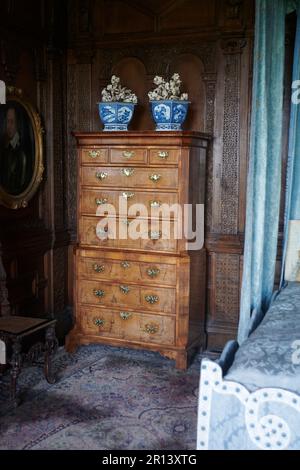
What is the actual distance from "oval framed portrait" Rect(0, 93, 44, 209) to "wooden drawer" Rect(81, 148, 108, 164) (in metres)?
0.43

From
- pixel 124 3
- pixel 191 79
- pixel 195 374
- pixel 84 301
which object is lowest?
pixel 195 374

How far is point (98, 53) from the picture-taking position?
5.04 metres

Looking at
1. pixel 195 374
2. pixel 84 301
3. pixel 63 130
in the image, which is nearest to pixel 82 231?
pixel 84 301

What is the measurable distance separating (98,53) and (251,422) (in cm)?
373

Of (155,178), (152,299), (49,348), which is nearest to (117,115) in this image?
(155,178)

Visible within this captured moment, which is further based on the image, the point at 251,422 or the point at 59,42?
the point at 59,42

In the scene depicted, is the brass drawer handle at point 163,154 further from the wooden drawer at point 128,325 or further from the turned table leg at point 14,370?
the turned table leg at point 14,370

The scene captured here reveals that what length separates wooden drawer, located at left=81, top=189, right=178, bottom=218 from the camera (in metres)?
4.38

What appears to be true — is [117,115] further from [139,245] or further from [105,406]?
[105,406]

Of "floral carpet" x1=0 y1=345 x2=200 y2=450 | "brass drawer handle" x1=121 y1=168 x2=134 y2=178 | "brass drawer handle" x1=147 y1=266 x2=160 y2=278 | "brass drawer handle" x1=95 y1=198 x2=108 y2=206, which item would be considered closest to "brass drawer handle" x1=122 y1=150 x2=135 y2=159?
"brass drawer handle" x1=121 y1=168 x2=134 y2=178

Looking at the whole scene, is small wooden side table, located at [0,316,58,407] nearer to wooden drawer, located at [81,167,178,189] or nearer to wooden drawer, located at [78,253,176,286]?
wooden drawer, located at [78,253,176,286]

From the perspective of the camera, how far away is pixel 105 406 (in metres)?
3.70

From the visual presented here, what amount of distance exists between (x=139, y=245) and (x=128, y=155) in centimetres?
73

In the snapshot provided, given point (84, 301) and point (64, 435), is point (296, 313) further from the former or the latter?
point (84, 301)
